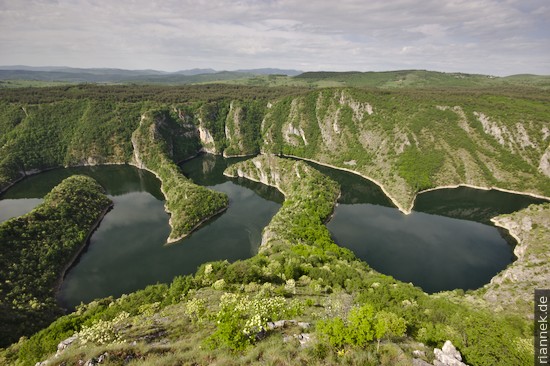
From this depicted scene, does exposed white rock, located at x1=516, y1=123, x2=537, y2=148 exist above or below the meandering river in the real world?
above

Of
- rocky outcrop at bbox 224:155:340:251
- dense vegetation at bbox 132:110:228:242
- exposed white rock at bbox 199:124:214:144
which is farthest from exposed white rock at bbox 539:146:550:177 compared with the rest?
exposed white rock at bbox 199:124:214:144

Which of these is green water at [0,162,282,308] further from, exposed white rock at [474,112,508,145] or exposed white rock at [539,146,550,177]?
exposed white rock at [539,146,550,177]

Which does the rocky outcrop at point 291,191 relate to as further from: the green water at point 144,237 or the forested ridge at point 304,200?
the green water at point 144,237

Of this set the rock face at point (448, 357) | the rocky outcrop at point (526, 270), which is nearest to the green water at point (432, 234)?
the rocky outcrop at point (526, 270)

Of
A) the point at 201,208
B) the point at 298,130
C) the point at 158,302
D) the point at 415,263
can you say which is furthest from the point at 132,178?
the point at 415,263

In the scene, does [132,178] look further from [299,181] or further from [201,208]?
[299,181]
